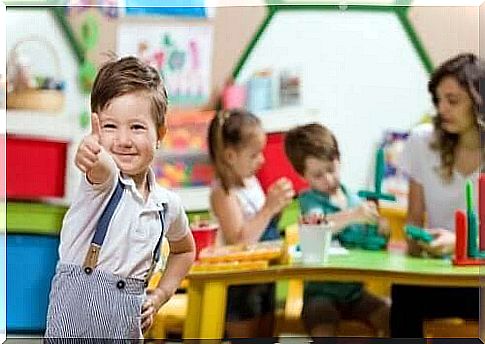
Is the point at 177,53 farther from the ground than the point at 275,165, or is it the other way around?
the point at 177,53

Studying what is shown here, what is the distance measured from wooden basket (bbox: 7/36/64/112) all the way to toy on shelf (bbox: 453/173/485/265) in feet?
2.52

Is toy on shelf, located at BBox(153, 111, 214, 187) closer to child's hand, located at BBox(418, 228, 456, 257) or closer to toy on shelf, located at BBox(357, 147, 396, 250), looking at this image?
toy on shelf, located at BBox(357, 147, 396, 250)

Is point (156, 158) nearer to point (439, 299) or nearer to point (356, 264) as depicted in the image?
point (356, 264)

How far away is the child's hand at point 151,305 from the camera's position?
66.4 inches

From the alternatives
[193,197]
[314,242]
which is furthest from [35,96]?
[314,242]

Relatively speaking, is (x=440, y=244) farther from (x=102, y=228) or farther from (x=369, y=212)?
(x=102, y=228)

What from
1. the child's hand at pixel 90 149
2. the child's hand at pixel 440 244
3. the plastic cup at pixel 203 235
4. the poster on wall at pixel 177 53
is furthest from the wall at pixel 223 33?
the child's hand at pixel 440 244

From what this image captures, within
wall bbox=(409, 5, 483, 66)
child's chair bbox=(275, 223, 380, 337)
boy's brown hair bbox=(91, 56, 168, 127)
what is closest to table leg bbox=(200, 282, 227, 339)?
child's chair bbox=(275, 223, 380, 337)

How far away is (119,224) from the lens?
1657mm

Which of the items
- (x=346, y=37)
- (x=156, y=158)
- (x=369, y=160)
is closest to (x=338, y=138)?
(x=369, y=160)

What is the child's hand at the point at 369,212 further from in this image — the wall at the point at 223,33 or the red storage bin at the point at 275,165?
the wall at the point at 223,33

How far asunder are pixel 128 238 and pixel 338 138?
43cm

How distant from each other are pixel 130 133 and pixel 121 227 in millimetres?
169

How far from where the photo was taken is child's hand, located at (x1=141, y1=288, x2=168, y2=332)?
1688mm
